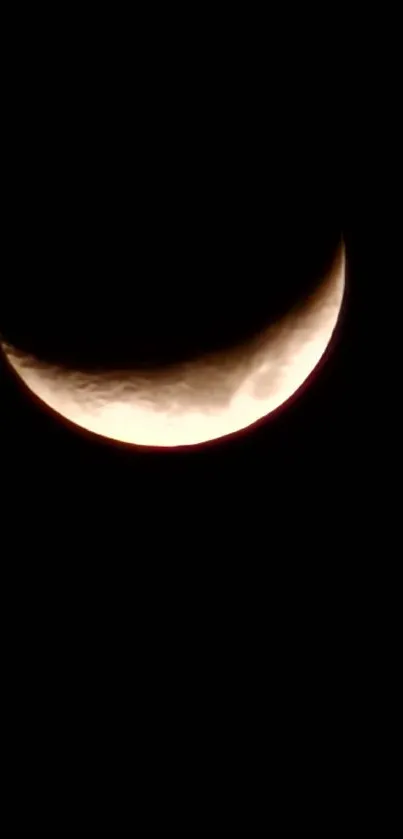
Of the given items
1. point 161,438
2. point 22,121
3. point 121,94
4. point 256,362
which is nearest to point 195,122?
point 121,94

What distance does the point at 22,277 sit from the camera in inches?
45.6

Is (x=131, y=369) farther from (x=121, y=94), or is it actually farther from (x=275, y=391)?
(x=121, y=94)

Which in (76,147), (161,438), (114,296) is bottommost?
(161,438)

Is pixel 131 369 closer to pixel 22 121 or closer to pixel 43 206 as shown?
pixel 43 206

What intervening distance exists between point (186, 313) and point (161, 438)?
198mm

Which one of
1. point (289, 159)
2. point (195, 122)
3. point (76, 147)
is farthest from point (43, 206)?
point (289, 159)

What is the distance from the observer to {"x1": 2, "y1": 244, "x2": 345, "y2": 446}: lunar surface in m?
1.22

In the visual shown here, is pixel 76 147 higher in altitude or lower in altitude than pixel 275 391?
higher

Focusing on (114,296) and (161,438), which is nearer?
(114,296)

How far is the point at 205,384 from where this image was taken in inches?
49.0

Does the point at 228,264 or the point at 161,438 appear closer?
the point at 228,264

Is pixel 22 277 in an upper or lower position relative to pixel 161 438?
upper

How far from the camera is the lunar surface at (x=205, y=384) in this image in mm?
1223

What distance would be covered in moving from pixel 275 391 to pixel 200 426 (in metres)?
0.12
